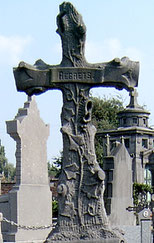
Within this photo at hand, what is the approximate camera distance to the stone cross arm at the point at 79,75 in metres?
7.80

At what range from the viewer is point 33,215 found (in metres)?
14.2

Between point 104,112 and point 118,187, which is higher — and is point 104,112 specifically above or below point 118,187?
above

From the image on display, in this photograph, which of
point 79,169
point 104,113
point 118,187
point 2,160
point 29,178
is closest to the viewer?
point 79,169

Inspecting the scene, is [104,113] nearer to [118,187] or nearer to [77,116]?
[118,187]

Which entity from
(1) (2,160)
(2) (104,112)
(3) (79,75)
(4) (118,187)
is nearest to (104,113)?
(2) (104,112)

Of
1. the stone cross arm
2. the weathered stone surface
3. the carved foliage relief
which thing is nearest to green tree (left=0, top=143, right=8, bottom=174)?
the weathered stone surface

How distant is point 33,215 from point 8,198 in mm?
680

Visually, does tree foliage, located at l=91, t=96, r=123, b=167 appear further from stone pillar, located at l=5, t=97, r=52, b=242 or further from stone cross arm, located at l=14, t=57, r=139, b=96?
stone cross arm, located at l=14, t=57, r=139, b=96

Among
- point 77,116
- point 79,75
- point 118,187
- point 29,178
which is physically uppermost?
point 79,75

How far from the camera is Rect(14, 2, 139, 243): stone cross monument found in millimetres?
7648

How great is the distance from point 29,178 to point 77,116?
6.86m

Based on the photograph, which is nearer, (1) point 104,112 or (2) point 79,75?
(2) point 79,75

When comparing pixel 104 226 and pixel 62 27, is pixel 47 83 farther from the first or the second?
pixel 104 226

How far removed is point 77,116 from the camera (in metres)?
7.79
